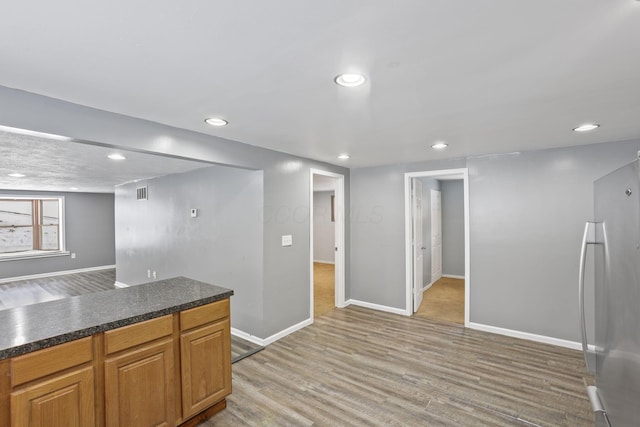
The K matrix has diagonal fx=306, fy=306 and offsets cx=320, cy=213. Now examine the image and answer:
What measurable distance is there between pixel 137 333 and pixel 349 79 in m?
1.94

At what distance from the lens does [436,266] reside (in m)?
6.64

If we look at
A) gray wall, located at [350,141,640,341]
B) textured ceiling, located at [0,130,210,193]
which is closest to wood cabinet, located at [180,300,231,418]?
textured ceiling, located at [0,130,210,193]


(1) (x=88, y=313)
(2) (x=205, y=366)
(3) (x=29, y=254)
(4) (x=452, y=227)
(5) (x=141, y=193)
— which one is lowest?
(2) (x=205, y=366)

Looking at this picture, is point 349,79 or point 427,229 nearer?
point 349,79

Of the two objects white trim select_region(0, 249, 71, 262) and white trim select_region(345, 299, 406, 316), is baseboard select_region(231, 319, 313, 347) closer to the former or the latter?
white trim select_region(345, 299, 406, 316)

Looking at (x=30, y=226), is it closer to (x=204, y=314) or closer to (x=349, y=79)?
(x=204, y=314)

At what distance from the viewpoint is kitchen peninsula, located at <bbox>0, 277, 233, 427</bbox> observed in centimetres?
147

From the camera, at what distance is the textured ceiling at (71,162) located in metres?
3.01

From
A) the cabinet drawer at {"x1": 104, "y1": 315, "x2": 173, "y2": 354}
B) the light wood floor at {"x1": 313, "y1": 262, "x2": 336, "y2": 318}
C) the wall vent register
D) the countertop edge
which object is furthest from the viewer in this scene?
the wall vent register

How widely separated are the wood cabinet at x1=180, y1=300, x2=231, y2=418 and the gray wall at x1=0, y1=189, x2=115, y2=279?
803cm

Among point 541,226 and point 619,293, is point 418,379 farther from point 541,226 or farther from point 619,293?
point 541,226

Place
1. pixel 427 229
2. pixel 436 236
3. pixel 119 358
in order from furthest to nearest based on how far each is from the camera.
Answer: pixel 436 236, pixel 427 229, pixel 119 358

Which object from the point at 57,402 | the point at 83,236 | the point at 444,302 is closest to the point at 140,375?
the point at 57,402

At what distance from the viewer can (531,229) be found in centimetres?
359
